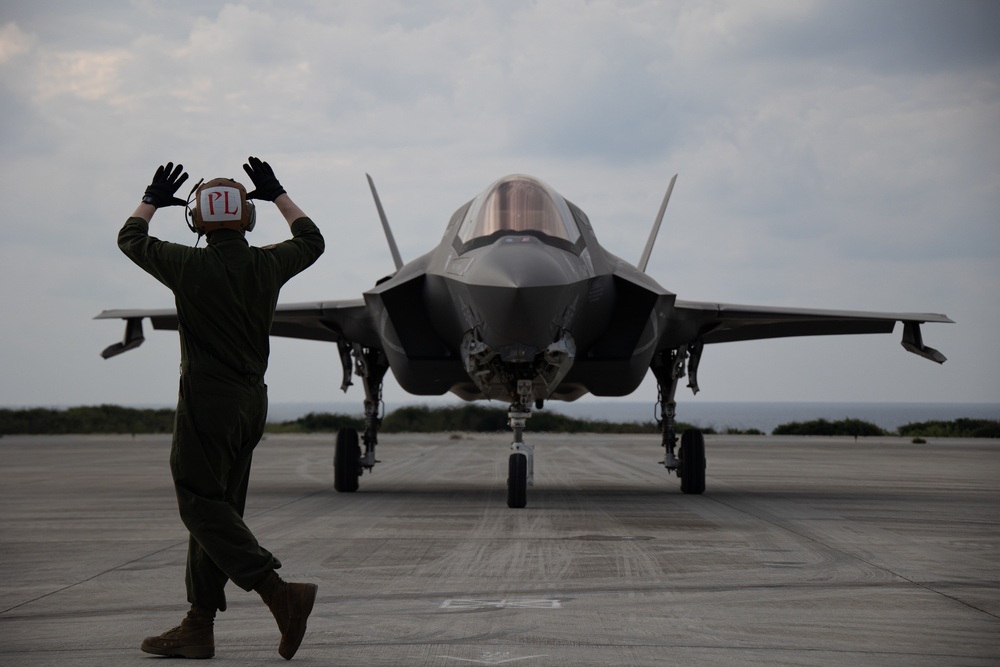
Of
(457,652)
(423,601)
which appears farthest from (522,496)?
(457,652)

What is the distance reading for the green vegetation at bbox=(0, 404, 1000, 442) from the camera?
47.5 meters

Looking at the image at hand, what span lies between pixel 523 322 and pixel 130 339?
6744 millimetres

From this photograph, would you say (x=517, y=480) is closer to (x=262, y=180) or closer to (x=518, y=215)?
(x=518, y=215)

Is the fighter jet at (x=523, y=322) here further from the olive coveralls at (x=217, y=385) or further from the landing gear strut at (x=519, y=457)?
the olive coveralls at (x=217, y=385)

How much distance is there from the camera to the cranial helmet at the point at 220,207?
14.0 feet

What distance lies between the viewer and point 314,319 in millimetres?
13586

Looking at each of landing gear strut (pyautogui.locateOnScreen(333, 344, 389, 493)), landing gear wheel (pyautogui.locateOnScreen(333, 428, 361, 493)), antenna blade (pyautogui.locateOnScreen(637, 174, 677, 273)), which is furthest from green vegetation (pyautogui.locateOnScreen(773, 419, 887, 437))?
landing gear wheel (pyautogui.locateOnScreen(333, 428, 361, 493))

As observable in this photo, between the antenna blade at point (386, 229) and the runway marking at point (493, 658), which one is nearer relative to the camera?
the runway marking at point (493, 658)

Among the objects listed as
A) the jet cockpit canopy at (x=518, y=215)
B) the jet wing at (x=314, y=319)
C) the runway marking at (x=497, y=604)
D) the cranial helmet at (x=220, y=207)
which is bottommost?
the runway marking at (x=497, y=604)

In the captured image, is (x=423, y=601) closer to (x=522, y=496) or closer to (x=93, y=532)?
(x=93, y=532)

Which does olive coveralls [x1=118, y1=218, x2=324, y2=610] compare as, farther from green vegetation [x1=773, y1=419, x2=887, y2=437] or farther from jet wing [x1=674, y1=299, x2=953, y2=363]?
green vegetation [x1=773, y1=419, x2=887, y2=437]

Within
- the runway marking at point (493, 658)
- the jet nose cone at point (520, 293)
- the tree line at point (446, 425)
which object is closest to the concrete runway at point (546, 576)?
the runway marking at point (493, 658)

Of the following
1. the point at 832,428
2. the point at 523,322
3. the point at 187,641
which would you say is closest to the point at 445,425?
the point at 832,428

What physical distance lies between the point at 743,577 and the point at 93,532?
17.8ft
